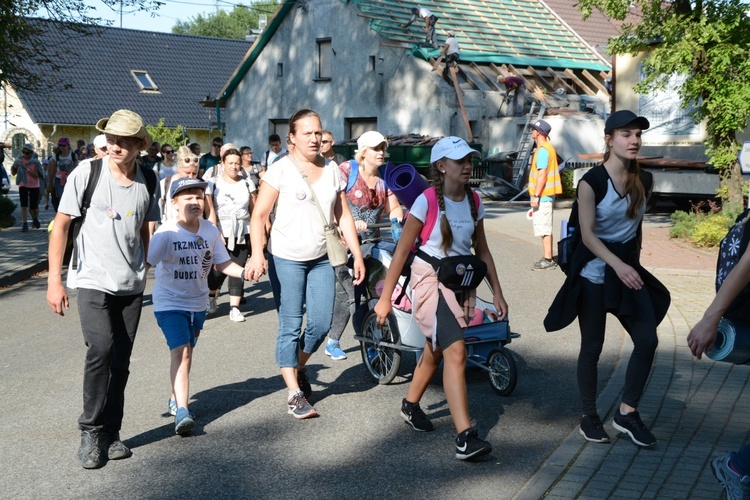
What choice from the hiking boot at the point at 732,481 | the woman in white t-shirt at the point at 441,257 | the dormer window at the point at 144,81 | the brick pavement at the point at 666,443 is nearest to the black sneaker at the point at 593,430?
the brick pavement at the point at 666,443

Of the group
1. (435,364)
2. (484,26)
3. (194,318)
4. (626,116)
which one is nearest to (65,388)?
(194,318)

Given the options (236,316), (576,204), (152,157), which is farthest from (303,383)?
(152,157)

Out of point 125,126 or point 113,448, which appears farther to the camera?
point 113,448

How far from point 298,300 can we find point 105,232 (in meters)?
1.46

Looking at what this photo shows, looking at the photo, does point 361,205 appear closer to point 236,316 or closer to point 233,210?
point 233,210

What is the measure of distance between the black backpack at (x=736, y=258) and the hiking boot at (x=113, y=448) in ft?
11.0

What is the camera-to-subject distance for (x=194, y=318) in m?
6.43

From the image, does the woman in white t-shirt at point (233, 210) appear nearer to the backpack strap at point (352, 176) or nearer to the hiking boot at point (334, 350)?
the hiking boot at point (334, 350)

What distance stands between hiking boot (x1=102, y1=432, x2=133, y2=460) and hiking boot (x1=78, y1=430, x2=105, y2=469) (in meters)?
0.06

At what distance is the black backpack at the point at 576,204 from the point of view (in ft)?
18.7

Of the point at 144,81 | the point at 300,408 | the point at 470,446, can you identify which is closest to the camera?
the point at 470,446

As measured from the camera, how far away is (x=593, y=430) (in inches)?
227

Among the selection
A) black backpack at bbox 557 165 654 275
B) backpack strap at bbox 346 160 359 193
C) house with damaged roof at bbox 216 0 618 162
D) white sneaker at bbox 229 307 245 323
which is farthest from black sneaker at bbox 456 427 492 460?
house with damaged roof at bbox 216 0 618 162

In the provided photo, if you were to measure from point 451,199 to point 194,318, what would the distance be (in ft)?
6.12
